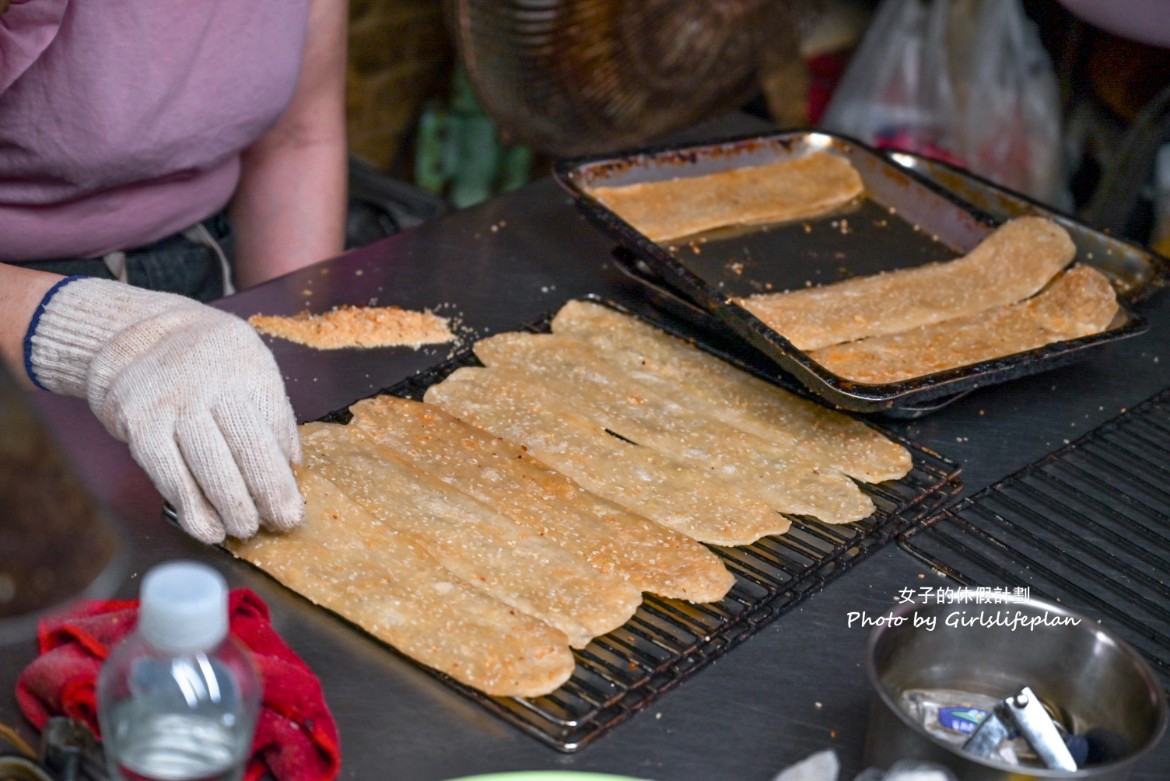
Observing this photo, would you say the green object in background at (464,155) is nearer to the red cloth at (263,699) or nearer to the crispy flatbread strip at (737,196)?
the crispy flatbread strip at (737,196)

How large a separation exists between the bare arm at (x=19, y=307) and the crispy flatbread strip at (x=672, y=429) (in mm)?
533

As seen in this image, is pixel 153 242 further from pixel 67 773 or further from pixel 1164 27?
pixel 1164 27

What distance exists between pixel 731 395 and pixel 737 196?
1.70ft

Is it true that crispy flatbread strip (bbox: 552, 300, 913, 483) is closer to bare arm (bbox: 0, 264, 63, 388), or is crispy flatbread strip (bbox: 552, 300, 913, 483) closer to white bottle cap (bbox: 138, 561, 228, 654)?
bare arm (bbox: 0, 264, 63, 388)

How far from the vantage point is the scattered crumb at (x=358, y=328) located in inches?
64.6

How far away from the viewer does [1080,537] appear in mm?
1393

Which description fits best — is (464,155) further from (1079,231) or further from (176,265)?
(1079,231)

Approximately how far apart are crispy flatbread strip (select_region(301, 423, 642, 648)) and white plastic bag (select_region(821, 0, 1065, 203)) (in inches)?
78.0

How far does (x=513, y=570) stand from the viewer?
4.04 feet

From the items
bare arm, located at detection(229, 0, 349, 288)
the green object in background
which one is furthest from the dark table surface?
the green object in background

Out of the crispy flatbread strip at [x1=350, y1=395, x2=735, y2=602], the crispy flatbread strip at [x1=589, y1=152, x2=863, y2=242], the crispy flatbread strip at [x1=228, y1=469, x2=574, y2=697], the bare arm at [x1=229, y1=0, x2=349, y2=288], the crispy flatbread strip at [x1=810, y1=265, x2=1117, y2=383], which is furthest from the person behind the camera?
the bare arm at [x1=229, y1=0, x2=349, y2=288]

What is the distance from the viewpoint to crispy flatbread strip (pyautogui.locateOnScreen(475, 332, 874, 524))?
1397mm

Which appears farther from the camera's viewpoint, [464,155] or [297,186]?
[464,155]

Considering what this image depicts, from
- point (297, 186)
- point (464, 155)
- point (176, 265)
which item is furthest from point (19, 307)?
point (464, 155)
